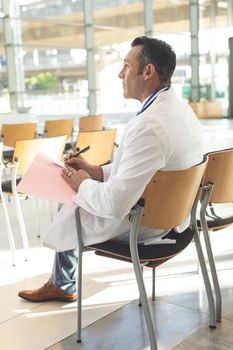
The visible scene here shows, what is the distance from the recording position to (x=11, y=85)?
844 cm

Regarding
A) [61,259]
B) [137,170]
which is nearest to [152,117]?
[137,170]

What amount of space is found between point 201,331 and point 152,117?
0.98m

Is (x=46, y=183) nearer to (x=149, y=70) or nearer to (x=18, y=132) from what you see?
(x=149, y=70)

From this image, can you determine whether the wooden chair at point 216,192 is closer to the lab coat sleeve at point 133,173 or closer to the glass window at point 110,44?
the lab coat sleeve at point 133,173

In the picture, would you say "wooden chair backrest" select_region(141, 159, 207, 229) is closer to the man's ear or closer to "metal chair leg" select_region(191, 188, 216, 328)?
"metal chair leg" select_region(191, 188, 216, 328)

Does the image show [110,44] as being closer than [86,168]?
No

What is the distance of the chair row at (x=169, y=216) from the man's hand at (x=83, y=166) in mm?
303

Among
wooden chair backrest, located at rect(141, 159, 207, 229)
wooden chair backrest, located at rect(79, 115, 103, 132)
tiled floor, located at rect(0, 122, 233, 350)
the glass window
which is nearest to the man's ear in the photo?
wooden chair backrest, located at rect(141, 159, 207, 229)

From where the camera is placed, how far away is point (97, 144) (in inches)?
152

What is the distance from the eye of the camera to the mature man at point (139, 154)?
5.41 ft

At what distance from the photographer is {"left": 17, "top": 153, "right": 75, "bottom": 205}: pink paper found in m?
1.85

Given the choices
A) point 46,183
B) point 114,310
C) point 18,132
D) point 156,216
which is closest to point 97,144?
point 18,132

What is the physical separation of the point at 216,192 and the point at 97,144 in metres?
1.84

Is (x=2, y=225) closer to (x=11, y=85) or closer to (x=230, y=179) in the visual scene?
(x=230, y=179)
